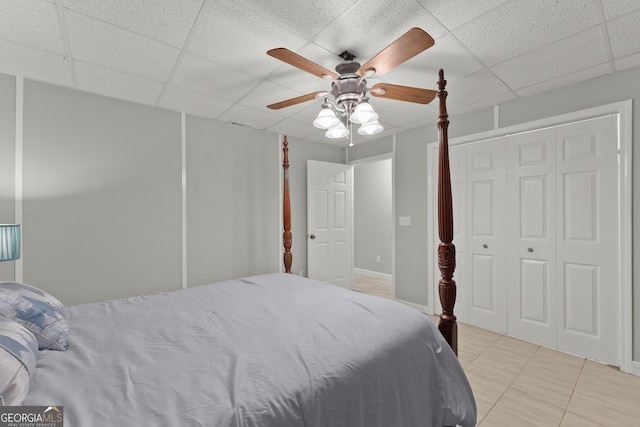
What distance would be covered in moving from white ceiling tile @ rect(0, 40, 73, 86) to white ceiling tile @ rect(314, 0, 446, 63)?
1968 millimetres

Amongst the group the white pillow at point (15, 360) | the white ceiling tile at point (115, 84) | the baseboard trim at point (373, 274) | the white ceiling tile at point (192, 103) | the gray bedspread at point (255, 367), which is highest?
the white ceiling tile at point (115, 84)

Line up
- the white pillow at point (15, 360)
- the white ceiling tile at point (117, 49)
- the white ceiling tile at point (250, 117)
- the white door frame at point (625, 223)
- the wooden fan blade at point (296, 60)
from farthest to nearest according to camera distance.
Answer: the white ceiling tile at point (250, 117), the white door frame at point (625, 223), the white ceiling tile at point (117, 49), the wooden fan blade at point (296, 60), the white pillow at point (15, 360)

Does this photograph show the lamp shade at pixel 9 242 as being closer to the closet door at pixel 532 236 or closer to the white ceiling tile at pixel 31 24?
the white ceiling tile at pixel 31 24

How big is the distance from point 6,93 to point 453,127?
4285 mm

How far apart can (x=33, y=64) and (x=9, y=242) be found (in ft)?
4.44

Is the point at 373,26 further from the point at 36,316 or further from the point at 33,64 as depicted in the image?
the point at 33,64

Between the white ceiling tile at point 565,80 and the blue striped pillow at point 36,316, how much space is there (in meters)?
3.72

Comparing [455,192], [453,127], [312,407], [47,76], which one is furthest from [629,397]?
[47,76]

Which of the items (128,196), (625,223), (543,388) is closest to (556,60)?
(625,223)

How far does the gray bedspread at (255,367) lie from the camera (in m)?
0.85

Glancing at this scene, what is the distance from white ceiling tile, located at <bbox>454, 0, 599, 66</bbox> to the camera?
162 cm

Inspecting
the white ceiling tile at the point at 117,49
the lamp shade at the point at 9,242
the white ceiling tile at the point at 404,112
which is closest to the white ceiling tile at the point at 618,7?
the white ceiling tile at the point at 404,112

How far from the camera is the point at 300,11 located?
5.38 feet

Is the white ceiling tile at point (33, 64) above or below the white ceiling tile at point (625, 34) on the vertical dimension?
above
